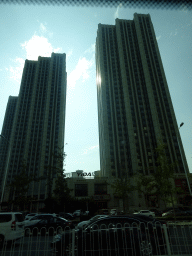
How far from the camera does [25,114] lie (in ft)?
311

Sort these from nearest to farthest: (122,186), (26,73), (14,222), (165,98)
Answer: (14,222), (122,186), (165,98), (26,73)

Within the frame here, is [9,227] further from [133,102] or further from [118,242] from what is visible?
[133,102]

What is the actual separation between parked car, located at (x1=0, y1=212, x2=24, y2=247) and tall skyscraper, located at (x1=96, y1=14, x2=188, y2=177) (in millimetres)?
50216

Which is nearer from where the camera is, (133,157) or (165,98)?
(133,157)

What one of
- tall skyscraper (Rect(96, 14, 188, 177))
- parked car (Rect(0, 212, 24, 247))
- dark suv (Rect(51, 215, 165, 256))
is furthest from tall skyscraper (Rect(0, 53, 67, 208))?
dark suv (Rect(51, 215, 165, 256))

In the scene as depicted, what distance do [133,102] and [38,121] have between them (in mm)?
51495

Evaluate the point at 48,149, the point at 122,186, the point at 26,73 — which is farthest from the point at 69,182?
the point at 26,73

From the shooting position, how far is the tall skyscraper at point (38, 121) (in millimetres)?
78875

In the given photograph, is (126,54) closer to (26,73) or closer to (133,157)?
(133,157)

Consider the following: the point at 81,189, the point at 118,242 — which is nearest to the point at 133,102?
the point at 81,189

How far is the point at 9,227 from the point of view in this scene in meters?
10.3

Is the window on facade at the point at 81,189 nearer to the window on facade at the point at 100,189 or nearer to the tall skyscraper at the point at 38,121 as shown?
the window on facade at the point at 100,189

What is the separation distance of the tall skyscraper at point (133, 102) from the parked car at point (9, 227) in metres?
50.2

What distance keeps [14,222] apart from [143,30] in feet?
341
